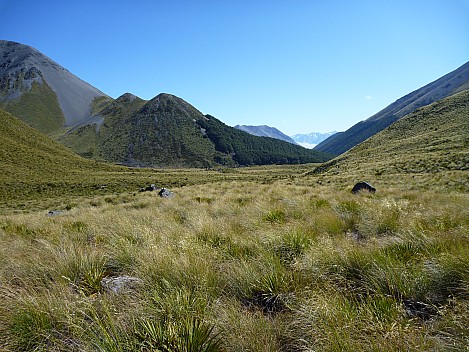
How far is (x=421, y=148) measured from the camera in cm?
4338

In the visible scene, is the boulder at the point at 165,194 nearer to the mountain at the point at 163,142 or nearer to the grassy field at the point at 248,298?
the grassy field at the point at 248,298

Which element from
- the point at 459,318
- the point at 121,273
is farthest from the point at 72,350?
the point at 459,318

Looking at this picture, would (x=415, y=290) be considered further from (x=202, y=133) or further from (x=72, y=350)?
(x=202, y=133)

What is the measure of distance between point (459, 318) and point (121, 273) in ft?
12.7

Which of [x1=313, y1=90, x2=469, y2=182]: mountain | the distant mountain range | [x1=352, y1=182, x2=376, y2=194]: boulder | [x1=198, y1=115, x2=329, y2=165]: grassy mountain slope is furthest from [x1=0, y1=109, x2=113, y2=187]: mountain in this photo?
[x1=198, y1=115, x2=329, y2=165]: grassy mountain slope

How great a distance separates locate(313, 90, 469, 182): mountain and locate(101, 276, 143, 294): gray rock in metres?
19.5

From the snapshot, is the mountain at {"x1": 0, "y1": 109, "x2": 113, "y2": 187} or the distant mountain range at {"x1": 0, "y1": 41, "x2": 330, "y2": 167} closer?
the mountain at {"x1": 0, "y1": 109, "x2": 113, "y2": 187}

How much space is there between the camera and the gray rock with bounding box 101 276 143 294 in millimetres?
3084

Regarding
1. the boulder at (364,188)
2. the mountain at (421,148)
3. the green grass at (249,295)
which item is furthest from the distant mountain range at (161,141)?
the green grass at (249,295)

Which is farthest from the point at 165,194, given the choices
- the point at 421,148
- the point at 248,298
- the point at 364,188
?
the point at 421,148

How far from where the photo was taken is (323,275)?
3.05m

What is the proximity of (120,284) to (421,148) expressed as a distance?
171ft

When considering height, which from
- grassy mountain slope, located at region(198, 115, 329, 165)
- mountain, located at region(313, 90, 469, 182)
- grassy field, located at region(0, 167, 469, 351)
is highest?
grassy mountain slope, located at region(198, 115, 329, 165)

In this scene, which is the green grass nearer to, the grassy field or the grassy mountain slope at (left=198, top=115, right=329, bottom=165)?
the grassy field
